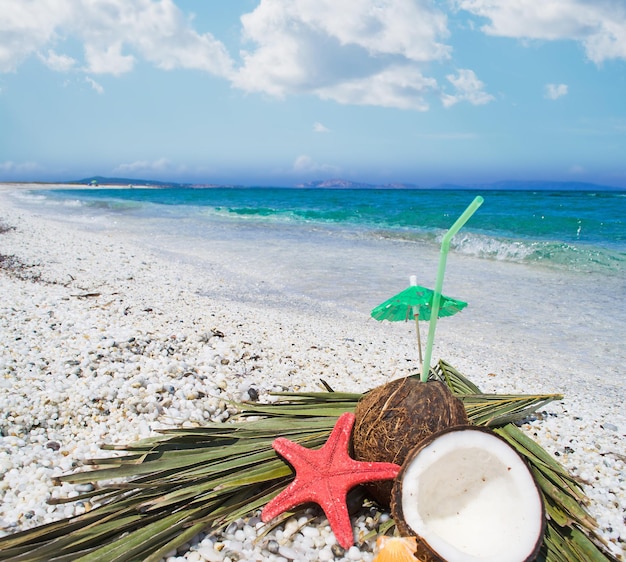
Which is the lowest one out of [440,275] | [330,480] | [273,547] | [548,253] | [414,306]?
[273,547]

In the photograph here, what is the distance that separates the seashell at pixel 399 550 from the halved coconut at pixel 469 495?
5cm

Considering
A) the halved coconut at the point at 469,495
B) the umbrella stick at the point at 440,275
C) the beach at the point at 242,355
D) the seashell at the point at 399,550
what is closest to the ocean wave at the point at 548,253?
the beach at the point at 242,355

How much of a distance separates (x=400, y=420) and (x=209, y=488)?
44.4 inches

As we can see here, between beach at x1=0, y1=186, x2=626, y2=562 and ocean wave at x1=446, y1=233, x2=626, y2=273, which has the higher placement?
ocean wave at x1=446, y1=233, x2=626, y2=273

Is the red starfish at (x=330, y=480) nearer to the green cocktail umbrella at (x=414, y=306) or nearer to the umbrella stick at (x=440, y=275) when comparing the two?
the umbrella stick at (x=440, y=275)

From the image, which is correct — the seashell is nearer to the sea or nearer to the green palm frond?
the green palm frond

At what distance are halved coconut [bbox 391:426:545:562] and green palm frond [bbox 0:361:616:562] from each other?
0.29 m

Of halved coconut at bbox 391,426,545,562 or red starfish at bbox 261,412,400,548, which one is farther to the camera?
red starfish at bbox 261,412,400,548

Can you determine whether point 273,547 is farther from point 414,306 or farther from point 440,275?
point 440,275

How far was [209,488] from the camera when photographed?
2742 mm

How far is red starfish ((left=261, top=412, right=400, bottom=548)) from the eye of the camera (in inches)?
100

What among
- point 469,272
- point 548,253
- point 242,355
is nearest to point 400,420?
point 242,355

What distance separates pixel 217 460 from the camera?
2961 millimetres

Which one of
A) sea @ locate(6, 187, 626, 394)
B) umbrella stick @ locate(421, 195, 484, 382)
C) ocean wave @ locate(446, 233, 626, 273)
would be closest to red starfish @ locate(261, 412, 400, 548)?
umbrella stick @ locate(421, 195, 484, 382)
